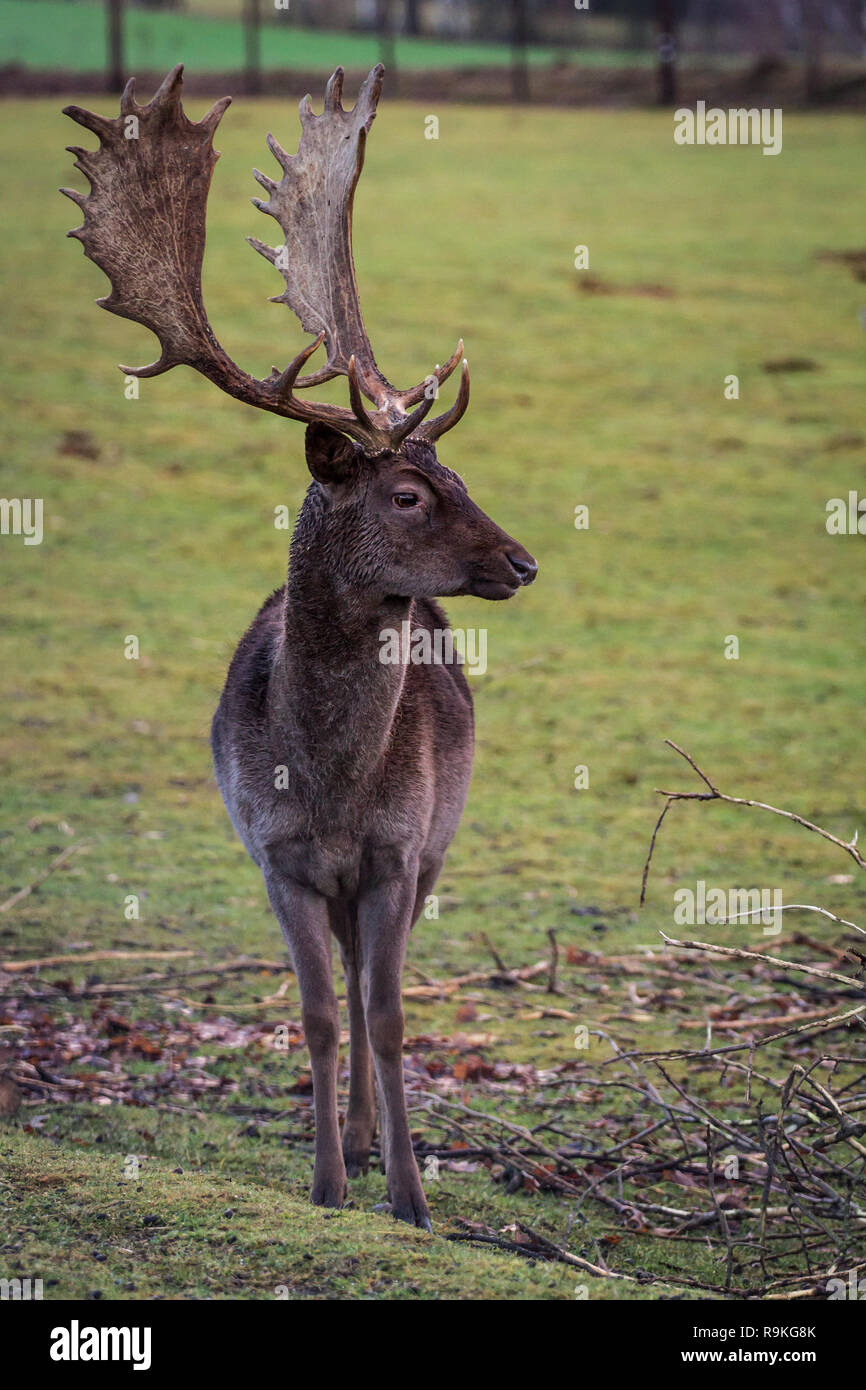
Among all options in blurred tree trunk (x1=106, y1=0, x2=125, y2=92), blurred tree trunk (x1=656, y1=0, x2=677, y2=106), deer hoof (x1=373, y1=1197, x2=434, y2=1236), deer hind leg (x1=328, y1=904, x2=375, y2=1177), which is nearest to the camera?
deer hoof (x1=373, y1=1197, x2=434, y2=1236)

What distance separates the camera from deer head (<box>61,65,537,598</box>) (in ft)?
19.8

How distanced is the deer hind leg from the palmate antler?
211 cm

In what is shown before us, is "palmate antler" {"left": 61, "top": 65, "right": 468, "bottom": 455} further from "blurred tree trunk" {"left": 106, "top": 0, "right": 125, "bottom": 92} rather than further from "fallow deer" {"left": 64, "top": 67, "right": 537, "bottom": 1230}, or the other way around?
"blurred tree trunk" {"left": 106, "top": 0, "right": 125, "bottom": 92}

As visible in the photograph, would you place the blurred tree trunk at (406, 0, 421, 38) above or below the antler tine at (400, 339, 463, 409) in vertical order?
above

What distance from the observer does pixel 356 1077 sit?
23.1 feet

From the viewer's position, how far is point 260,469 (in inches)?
820

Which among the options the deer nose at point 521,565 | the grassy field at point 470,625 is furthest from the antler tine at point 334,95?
the grassy field at point 470,625

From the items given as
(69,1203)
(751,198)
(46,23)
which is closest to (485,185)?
(751,198)

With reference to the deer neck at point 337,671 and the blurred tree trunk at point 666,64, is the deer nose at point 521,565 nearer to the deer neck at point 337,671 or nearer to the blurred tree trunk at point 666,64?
the deer neck at point 337,671

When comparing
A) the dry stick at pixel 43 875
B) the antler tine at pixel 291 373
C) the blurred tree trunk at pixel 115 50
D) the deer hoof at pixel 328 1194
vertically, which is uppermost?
the blurred tree trunk at pixel 115 50

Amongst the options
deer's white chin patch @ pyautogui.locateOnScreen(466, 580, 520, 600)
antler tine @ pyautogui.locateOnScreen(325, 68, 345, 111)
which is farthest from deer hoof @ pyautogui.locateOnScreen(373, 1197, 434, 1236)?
antler tine @ pyautogui.locateOnScreen(325, 68, 345, 111)

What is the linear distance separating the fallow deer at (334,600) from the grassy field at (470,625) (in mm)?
812

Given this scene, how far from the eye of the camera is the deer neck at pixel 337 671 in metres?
6.20
